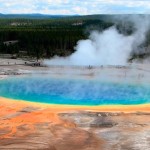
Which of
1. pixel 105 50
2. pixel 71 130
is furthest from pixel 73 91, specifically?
pixel 105 50

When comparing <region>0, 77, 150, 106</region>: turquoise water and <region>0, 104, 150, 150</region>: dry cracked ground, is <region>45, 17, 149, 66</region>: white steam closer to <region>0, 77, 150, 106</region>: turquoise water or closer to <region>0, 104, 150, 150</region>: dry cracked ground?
<region>0, 77, 150, 106</region>: turquoise water

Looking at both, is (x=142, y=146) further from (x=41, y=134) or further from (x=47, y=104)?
(x=47, y=104)

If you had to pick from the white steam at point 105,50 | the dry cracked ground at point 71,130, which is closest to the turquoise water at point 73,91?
the dry cracked ground at point 71,130

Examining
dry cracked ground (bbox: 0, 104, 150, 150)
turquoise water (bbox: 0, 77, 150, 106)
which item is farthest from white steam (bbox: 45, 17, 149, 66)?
dry cracked ground (bbox: 0, 104, 150, 150)

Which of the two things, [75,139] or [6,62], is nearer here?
[75,139]

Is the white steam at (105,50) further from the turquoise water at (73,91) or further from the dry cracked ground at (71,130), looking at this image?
the dry cracked ground at (71,130)

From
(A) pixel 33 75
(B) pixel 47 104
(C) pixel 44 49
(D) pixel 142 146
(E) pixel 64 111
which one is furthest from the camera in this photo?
(C) pixel 44 49

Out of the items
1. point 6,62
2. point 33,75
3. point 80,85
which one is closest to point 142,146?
point 80,85
